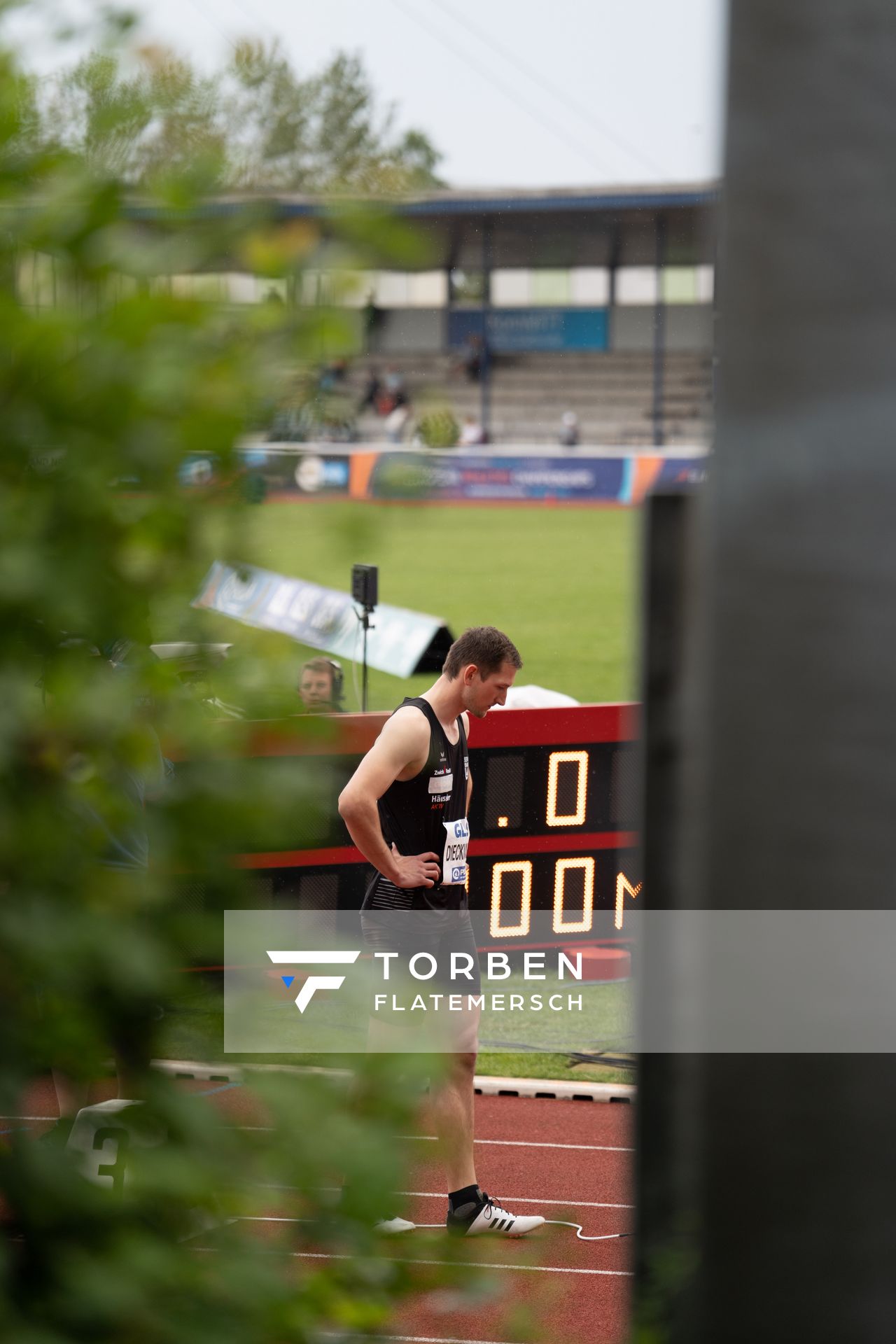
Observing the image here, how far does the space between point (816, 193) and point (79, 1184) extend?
44.4 inches

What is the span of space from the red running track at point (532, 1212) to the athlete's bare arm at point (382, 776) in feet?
3.56

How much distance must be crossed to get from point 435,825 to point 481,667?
0.56 meters

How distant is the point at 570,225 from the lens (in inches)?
2077

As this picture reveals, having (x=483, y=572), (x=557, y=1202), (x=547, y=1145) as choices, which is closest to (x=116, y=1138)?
(x=557, y=1202)

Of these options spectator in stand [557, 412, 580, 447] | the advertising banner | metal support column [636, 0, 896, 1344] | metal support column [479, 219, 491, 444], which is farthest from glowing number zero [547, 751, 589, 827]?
metal support column [479, 219, 491, 444]

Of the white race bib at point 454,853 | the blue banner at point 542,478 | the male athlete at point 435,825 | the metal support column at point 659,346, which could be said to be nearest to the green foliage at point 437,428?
the male athlete at point 435,825

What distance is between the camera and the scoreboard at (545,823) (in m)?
7.64

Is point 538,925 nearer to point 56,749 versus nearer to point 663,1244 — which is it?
point 663,1244

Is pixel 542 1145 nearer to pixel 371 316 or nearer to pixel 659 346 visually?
pixel 371 316

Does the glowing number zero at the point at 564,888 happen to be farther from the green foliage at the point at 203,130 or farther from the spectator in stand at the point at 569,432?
the spectator in stand at the point at 569,432

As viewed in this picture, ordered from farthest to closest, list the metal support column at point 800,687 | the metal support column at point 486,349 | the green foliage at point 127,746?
the metal support column at point 486,349
the metal support column at point 800,687
the green foliage at point 127,746

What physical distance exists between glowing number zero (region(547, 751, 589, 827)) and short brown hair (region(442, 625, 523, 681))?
8.07 feet

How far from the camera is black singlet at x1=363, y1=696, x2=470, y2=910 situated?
5.29 metres

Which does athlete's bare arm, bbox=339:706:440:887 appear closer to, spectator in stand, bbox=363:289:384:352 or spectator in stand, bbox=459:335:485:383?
spectator in stand, bbox=363:289:384:352
